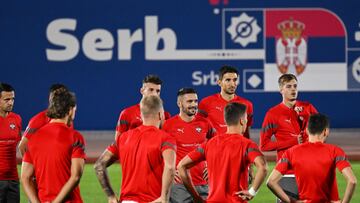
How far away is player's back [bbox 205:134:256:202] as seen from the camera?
7.70 meters

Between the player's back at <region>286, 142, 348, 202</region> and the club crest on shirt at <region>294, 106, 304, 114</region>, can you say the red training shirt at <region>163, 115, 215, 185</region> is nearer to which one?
the club crest on shirt at <region>294, 106, 304, 114</region>

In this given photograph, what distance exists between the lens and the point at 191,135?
1018 centimetres

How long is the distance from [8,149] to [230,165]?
349 centimetres

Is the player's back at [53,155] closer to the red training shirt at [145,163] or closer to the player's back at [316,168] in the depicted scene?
the red training shirt at [145,163]

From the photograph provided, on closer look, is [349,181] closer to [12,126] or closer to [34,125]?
[34,125]

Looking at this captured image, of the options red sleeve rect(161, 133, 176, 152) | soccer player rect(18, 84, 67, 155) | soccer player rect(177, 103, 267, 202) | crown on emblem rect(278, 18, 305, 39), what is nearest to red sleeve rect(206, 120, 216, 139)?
soccer player rect(18, 84, 67, 155)

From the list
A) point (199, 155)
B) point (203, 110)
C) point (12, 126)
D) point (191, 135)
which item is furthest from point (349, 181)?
point (12, 126)

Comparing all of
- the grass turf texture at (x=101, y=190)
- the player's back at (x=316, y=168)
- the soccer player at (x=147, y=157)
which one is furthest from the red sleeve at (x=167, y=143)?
the grass turf texture at (x=101, y=190)

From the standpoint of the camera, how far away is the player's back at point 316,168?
25.9ft

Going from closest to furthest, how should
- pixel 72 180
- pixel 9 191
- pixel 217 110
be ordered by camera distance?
pixel 72 180, pixel 9 191, pixel 217 110

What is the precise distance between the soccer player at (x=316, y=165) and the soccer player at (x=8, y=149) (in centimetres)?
350

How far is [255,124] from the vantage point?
74.3ft

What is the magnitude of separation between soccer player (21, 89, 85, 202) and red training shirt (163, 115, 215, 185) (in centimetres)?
263

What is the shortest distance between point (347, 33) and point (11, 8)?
29.3ft
